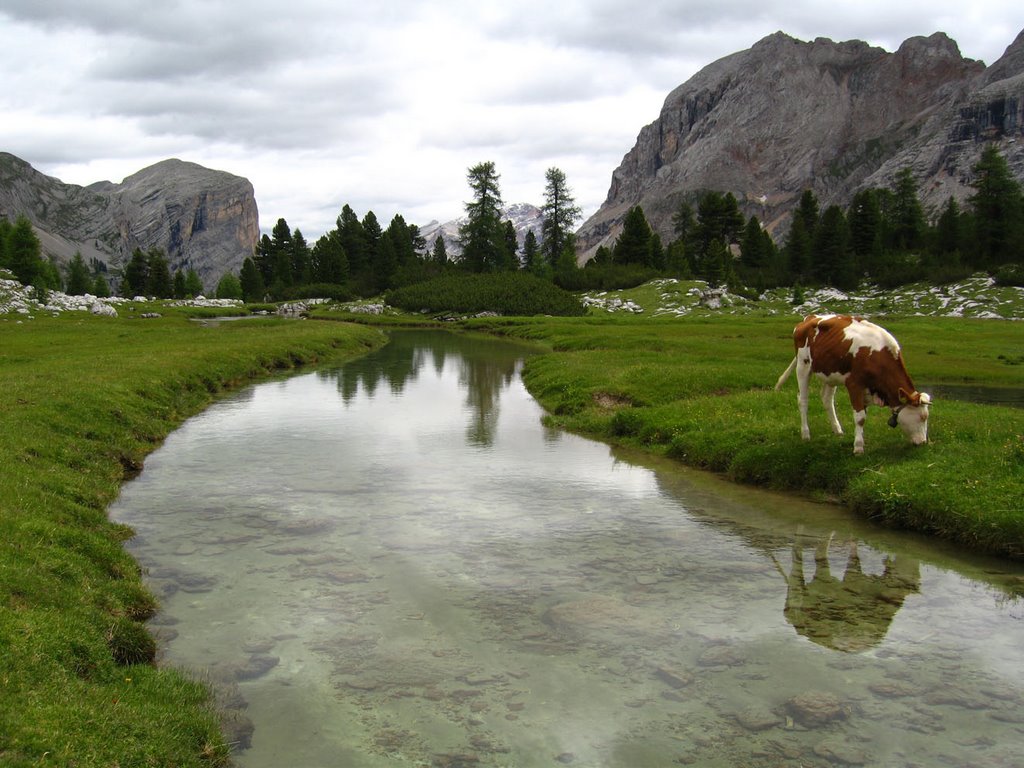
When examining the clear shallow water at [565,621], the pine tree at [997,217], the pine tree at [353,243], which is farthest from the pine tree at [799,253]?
the clear shallow water at [565,621]

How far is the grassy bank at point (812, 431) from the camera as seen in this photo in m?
15.6

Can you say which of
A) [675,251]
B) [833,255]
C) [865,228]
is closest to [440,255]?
[675,251]

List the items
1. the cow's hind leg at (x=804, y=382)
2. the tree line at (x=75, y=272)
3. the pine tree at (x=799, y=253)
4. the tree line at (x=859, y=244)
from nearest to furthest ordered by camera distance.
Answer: the cow's hind leg at (x=804, y=382)
the tree line at (x=859, y=244)
the pine tree at (x=799, y=253)
the tree line at (x=75, y=272)

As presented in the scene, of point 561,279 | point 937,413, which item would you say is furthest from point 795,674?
point 561,279

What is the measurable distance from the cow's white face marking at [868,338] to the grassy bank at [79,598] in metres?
16.3

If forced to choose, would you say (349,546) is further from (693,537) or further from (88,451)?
(88,451)

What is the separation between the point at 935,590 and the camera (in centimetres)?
1285

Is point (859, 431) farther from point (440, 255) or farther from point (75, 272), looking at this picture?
point (75, 272)

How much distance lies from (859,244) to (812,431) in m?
109

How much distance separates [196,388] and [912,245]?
397ft

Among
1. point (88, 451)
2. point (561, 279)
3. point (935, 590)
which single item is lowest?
point (935, 590)

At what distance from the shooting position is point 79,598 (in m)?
10.2

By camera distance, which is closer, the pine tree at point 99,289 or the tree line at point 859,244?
the tree line at point 859,244

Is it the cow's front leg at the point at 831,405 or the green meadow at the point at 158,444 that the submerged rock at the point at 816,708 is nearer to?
the green meadow at the point at 158,444
